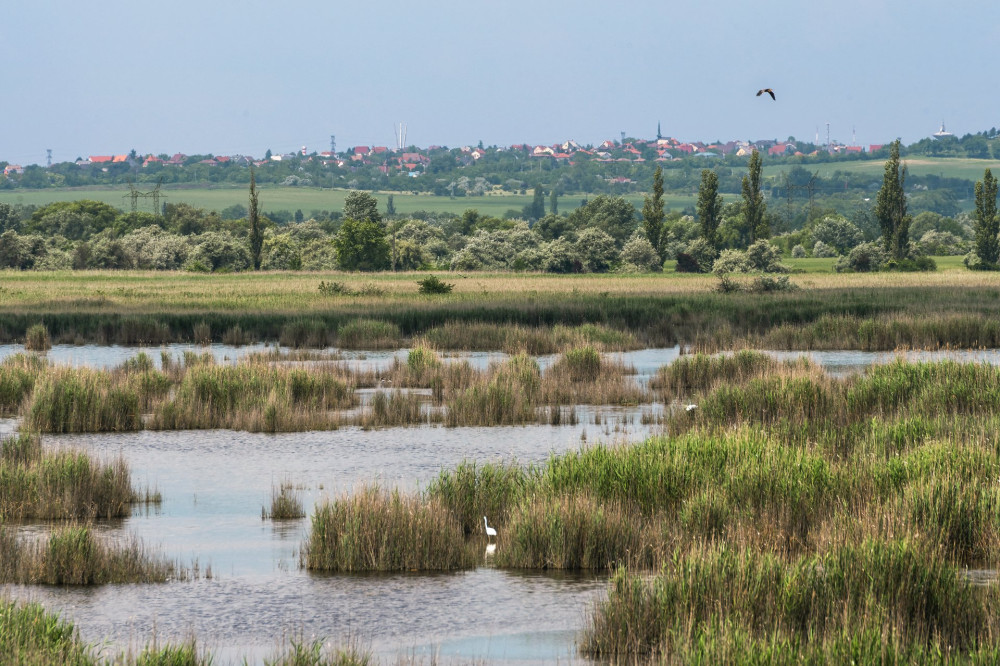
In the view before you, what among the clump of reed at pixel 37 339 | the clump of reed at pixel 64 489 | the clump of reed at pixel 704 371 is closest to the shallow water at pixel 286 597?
→ the clump of reed at pixel 64 489

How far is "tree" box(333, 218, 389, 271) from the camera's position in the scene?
122625 mm

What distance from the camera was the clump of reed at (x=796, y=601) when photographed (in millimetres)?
10070

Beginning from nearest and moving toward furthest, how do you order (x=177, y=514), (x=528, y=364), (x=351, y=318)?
(x=177, y=514), (x=528, y=364), (x=351, y=318)

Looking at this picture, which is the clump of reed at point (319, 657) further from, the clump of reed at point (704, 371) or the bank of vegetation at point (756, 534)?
the clump of reed at point (704, 371)

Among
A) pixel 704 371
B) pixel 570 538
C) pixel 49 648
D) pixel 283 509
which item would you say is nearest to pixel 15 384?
pixel 283 509

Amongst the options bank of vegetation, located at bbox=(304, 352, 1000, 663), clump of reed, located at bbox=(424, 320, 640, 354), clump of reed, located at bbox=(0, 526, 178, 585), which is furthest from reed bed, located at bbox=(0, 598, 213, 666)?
clump of reed, located at bbox=(424, 320, 640, 354)

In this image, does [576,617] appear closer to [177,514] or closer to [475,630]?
[475,630]

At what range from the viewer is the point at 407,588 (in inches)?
512

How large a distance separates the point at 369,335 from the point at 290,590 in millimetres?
31063

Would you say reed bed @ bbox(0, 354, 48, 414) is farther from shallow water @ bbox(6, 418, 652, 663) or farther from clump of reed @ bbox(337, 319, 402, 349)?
clump of reed @ bbox(337, 319, 402, 349)

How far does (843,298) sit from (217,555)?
4583 centimetres

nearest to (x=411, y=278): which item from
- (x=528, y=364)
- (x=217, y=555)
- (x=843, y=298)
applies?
(x=843, y=298)

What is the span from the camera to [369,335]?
144ft

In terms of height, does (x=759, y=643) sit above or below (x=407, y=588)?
above
